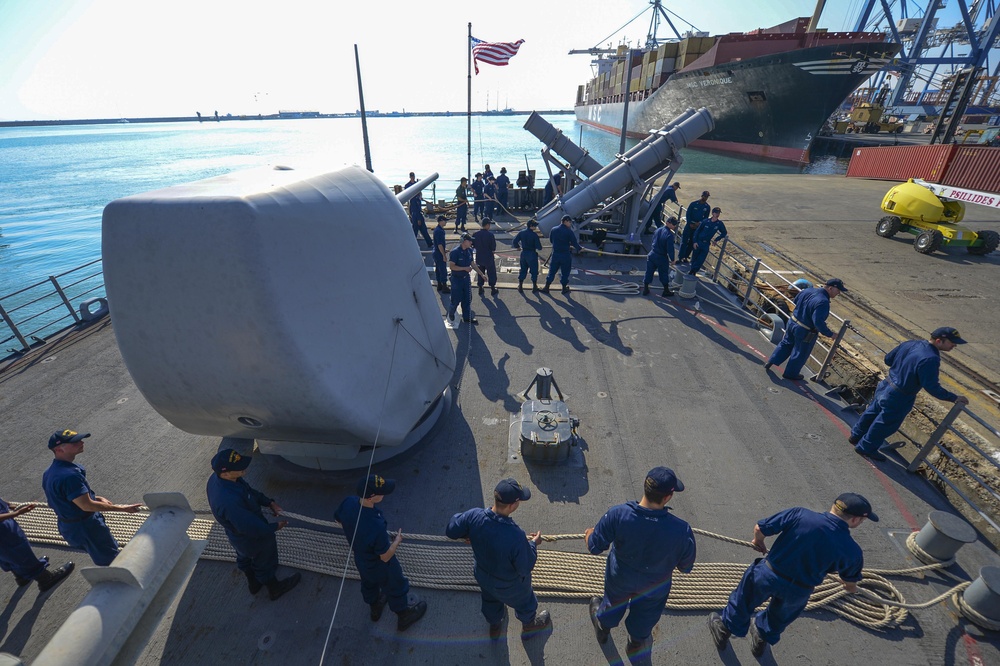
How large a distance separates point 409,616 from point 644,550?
197 cm

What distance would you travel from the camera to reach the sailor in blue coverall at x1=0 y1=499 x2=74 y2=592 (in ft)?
11.0

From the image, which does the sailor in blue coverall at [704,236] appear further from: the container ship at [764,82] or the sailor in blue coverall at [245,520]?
the container ship at [764,82]

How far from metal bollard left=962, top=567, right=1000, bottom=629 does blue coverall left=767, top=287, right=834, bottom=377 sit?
3.17 metres

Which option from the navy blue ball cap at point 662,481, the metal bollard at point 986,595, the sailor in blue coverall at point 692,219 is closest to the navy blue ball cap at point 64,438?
the navy blue ball cap at point 662,481

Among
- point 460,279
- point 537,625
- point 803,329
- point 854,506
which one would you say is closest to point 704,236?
point 803,329

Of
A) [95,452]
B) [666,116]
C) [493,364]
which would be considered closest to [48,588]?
[95,452]

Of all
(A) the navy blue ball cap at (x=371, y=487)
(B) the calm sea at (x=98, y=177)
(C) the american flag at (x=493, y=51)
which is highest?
(C) the american flag at (x=493, y=51)

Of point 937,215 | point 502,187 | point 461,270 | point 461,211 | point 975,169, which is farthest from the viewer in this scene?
point 975,169

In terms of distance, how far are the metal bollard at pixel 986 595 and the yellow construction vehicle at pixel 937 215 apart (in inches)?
553

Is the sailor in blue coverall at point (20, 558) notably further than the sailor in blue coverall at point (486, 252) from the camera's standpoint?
No

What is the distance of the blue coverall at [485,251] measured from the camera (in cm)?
901

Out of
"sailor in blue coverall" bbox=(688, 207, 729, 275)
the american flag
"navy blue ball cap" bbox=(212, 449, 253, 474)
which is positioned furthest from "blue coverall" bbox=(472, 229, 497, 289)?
the american flag

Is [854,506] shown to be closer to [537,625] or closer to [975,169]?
[537,625]

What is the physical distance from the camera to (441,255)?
9281 millimetres
